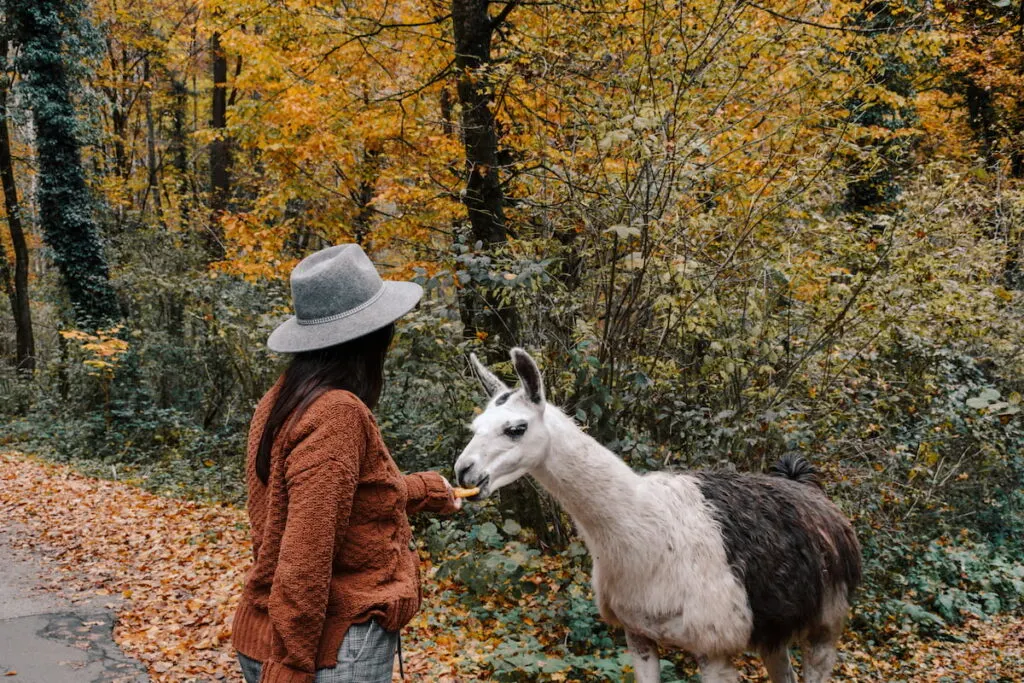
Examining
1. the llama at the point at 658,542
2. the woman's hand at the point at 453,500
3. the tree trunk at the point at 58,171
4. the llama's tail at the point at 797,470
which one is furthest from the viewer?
the tree trunk at the point at 58,171

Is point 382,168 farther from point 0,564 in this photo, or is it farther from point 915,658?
point 915,658

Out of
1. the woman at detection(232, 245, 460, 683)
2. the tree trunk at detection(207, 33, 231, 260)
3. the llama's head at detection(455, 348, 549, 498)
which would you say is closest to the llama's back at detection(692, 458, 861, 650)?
the llama's head at detection(455, 348, 549, 498)

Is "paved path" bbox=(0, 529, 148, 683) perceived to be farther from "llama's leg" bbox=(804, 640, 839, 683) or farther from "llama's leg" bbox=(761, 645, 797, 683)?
"llama's leg" bbox=(804, 640, 839, 683)

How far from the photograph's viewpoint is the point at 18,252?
17.3 metres

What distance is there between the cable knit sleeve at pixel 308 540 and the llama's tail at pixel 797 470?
324 cm

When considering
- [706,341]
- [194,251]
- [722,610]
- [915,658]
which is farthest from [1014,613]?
[194,251]

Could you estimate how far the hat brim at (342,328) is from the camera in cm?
212

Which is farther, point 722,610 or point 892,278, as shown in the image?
point 892,278

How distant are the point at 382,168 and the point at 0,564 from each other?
267 inches

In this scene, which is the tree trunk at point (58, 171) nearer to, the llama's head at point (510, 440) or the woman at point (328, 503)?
the llama's head at point (510, 440)

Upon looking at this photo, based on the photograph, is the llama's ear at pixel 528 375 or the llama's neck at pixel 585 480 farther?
the llama's neck at pixel 585 480

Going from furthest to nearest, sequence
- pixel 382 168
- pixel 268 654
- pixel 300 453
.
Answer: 1. pixel 382 168
2. pixel 268 654
3. pixel 300 453

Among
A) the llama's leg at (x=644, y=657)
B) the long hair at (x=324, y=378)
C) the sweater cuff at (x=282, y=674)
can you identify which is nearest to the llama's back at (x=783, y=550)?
the llama's leg at (x=644, y=657)

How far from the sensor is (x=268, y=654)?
2074 mm
